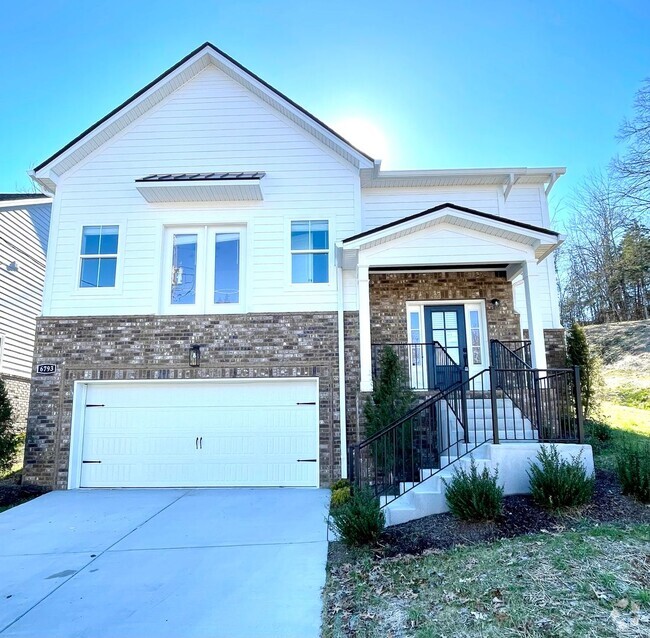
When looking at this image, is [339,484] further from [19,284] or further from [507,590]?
[19,284]

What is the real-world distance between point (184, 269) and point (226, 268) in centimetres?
90

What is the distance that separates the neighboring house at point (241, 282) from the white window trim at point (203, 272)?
0.10 feet

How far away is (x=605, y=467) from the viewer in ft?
23.0

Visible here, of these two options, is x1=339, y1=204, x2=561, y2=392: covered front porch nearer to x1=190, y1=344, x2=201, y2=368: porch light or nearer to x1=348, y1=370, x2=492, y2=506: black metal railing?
x1=348, y1=370, x2=492, y2=506: black metal railing

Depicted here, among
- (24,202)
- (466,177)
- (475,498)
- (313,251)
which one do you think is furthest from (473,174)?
(24,202)

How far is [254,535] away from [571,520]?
3.80 metres

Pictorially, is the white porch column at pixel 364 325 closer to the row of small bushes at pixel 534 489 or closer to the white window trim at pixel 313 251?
the white window trim at pixel 313 251

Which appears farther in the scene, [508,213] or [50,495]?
[508,213]

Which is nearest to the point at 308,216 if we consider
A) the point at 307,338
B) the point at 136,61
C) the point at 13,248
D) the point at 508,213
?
the point at 307,338

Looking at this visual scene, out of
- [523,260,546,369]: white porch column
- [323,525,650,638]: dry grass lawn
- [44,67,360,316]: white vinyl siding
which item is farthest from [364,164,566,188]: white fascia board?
[323,525,650,638]: dry grass lawn

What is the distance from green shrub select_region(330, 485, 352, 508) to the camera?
7.11 m

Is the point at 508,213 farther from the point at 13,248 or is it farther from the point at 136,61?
the point at 13,248

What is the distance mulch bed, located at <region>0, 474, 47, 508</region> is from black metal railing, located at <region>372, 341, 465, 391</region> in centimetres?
673

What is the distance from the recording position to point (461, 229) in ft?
28.5
